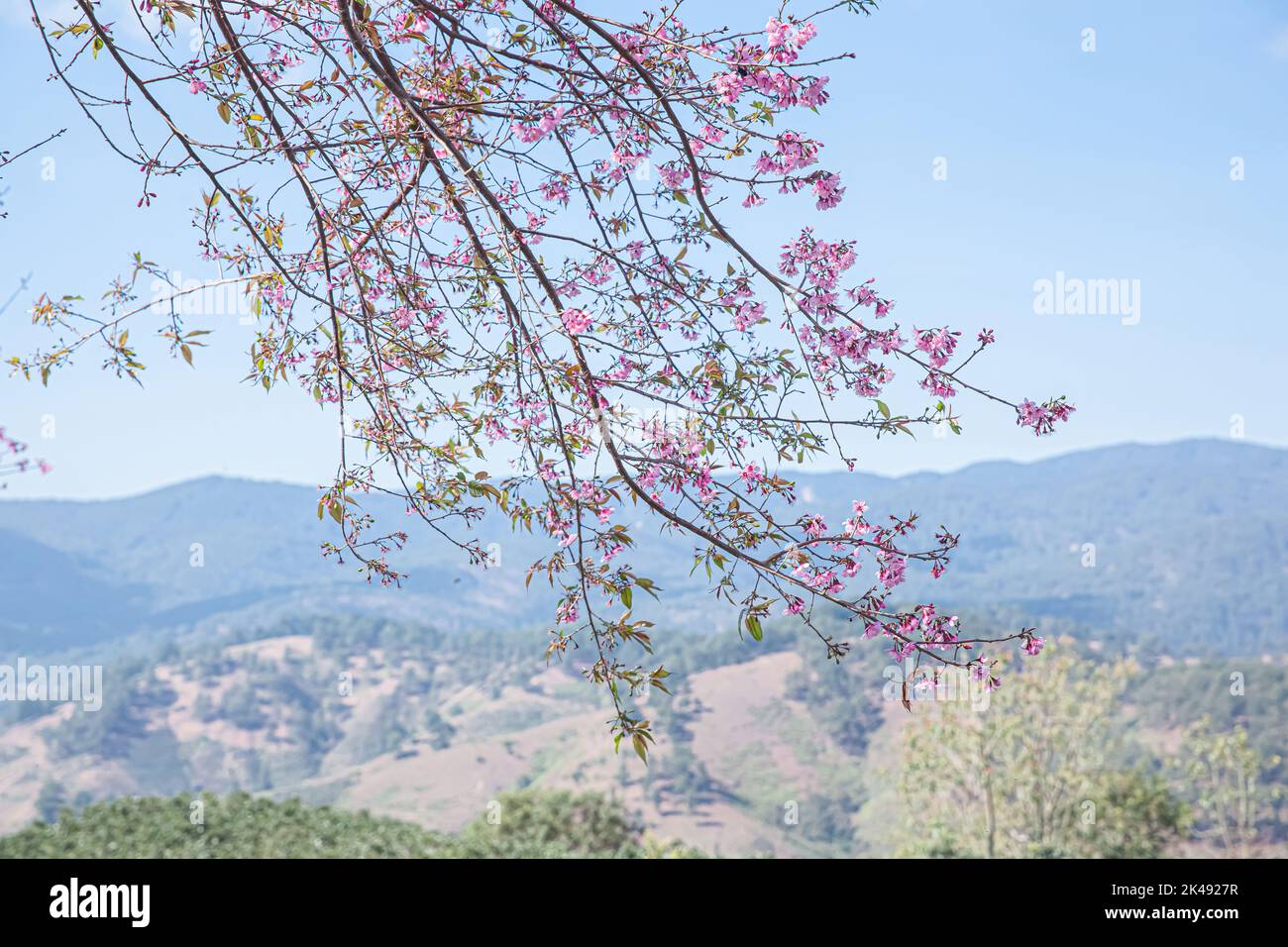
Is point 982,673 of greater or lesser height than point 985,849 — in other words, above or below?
above

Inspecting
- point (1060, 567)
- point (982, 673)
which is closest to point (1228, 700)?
point (982, 673)

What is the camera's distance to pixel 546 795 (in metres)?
12.6

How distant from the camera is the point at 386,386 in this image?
8.86ft

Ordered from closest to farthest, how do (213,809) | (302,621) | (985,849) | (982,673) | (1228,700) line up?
(982,673)
(213,809)
(985,849)
(1228,700)
(302,621)

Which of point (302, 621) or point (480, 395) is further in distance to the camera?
point (302, 621)

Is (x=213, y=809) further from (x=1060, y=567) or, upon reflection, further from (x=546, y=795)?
(x=1060, y=567)

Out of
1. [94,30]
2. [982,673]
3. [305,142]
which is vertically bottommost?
[982,673]

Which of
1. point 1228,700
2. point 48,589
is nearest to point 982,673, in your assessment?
point 1228,700

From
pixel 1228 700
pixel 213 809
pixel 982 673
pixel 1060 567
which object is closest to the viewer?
pixel 982 673
